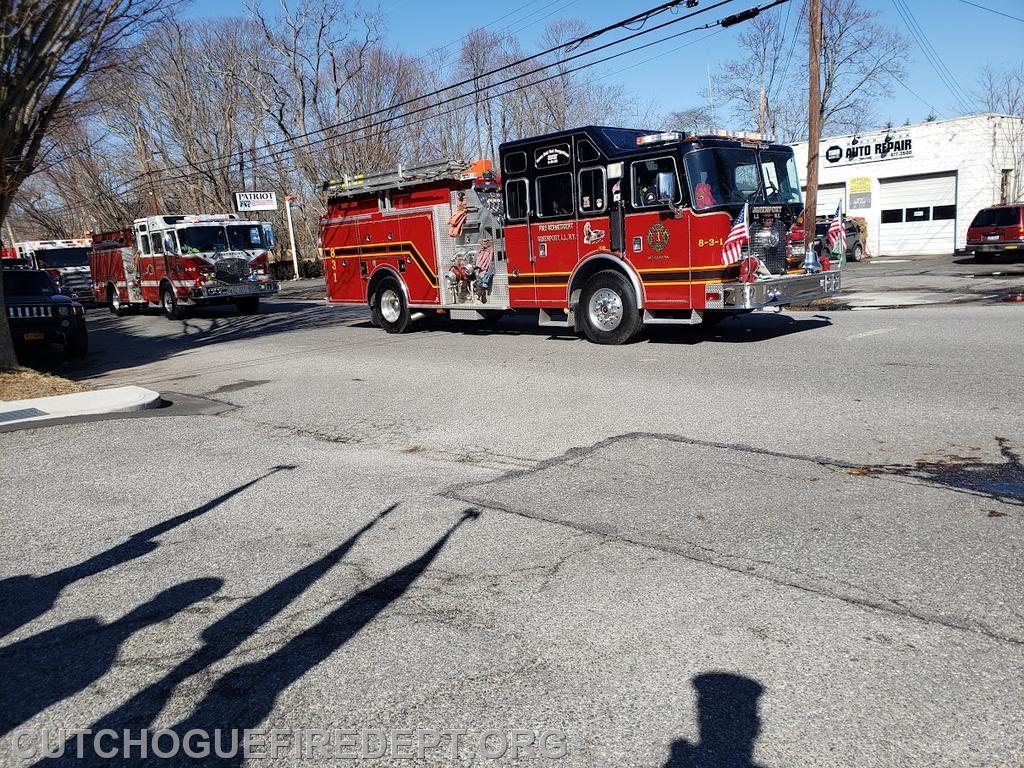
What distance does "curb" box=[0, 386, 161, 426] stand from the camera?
31.3 ft

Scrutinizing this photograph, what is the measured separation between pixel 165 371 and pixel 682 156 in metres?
8.73

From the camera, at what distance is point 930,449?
6.23 m

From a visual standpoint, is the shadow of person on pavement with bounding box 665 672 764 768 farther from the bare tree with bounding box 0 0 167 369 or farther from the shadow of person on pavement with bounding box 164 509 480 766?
the bare tree with bounding box 0 0 167 369

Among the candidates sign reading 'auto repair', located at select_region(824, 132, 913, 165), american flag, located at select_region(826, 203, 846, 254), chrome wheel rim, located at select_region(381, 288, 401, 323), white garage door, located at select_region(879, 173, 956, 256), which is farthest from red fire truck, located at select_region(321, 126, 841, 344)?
sign reading 'auto repair', located at select_region(824, 132, 913, 165)

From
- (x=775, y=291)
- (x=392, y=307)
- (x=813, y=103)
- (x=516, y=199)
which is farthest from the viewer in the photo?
(x=813, y=103)

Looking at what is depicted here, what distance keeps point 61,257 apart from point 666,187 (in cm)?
3012

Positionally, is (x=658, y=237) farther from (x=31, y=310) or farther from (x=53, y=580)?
(x=31, y=310)

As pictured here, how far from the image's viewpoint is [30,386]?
11.5 m

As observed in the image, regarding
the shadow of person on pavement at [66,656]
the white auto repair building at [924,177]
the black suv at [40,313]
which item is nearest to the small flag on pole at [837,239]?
the shadow of person on pavement at [66,656]

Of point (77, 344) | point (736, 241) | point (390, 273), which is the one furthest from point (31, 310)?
point (736, 241)

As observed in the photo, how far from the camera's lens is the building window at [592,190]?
12.7 meters

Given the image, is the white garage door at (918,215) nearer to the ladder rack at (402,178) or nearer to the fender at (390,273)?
the ladder rack at (402,178)

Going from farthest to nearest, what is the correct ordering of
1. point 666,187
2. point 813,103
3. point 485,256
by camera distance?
1. point 813,103
2. point 485,256
3. point 666,187

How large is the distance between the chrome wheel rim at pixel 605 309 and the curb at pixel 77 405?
6411 millimetres
